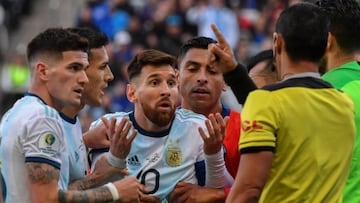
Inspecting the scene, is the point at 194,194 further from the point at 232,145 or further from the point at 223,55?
the point at 223,55

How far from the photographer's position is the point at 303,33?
232 inches

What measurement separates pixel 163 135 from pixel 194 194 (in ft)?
1.61

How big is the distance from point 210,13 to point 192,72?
11.5 m

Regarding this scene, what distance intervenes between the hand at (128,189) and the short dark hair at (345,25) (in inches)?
64.7

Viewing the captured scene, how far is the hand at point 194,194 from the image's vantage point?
6840 mm

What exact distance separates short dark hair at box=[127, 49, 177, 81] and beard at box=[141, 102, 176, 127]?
30 cm

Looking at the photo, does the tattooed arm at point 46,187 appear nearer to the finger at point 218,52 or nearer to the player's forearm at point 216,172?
the player's forearm at point 216,172

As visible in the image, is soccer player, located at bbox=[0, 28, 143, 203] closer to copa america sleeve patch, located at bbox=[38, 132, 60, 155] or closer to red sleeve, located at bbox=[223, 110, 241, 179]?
copa america sleeve patch, located at bbox=[38, 132, 60, 155]

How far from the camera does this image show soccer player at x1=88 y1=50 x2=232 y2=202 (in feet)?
22.7

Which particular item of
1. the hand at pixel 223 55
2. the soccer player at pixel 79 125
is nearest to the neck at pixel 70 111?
the soccer player at pixel 79 125

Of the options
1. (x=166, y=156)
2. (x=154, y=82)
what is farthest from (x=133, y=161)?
(x=154, y=82)

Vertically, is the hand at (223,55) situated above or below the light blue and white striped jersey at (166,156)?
above

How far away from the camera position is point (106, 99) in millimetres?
18312

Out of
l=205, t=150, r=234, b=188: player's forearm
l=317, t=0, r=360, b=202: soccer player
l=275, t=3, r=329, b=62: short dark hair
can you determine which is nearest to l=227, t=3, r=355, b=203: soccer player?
l=275, t=3, r=329, b=62: short dark hair
